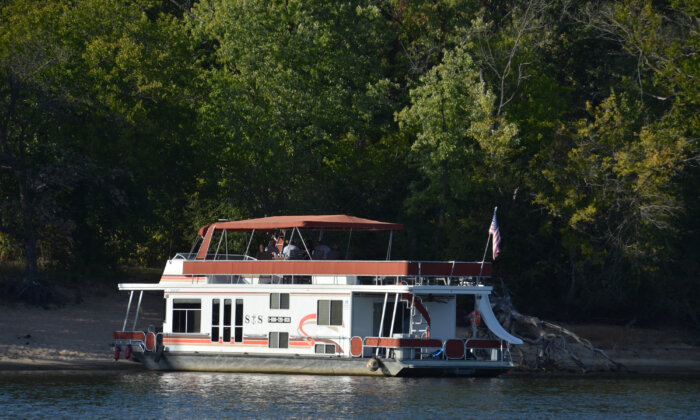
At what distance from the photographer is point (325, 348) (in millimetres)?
35438

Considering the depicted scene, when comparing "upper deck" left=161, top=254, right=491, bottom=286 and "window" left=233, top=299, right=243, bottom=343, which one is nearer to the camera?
"upper deck" left=161, top=254, right=491, bottom=286

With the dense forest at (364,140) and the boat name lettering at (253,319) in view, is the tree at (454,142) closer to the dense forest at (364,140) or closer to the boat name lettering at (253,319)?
the dense forest at (364,140)

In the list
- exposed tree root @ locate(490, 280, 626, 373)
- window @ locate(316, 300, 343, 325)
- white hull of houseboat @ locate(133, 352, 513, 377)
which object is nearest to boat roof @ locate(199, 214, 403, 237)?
window @ locate(316, 300, 343, 325)

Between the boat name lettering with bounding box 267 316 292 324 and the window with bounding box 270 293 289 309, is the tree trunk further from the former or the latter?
the window with bounding box 270 293 289 309

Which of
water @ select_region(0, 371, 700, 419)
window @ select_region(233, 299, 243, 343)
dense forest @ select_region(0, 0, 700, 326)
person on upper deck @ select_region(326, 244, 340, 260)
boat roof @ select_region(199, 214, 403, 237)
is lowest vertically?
water @ select_region(0, 371, 700, 419)

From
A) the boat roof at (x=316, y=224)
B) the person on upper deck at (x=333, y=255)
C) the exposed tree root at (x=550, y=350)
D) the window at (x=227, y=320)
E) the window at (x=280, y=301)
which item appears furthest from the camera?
the exposed tree root at (x=550, y=350)

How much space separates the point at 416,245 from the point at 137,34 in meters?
16.2

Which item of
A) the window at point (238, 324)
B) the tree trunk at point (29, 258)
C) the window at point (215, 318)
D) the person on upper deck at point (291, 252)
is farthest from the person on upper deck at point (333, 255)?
the tree trunk at point (29, 258)

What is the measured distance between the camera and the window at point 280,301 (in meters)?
36.0

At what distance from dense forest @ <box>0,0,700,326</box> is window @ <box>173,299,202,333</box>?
8.14 meters

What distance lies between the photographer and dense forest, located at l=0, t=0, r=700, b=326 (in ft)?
150

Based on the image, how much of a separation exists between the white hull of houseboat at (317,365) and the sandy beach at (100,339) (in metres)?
2.56

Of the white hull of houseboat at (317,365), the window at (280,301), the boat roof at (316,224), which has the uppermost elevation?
the boat roof at (316,224)

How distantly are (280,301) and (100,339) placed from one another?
802cm
